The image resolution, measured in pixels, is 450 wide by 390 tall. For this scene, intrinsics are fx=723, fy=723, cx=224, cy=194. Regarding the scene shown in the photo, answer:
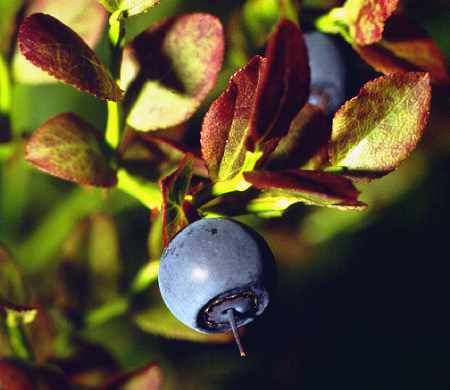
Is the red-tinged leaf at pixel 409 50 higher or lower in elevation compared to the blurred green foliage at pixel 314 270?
higher

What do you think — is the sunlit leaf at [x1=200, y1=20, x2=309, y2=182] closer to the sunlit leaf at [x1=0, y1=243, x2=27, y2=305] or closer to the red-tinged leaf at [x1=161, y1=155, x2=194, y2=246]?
the red-tinged leaf at [x1=161, y1=155, x2=194, y2=246]

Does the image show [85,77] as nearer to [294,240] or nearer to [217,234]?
[217,234]

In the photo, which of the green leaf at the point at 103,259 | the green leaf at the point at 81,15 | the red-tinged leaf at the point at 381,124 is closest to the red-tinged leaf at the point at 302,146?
the red-tinged leaf at the point at 381,124

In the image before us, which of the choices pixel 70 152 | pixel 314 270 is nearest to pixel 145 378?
pixel 70 152

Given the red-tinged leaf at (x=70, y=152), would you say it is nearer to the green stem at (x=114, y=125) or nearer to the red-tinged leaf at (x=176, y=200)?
the green stem at (x=114, y=125)

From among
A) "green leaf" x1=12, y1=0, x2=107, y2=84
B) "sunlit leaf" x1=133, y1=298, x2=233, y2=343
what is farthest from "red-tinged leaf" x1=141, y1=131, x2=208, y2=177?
"sunlit leaf" x1=133, y1=298, x2=233, y2=343
